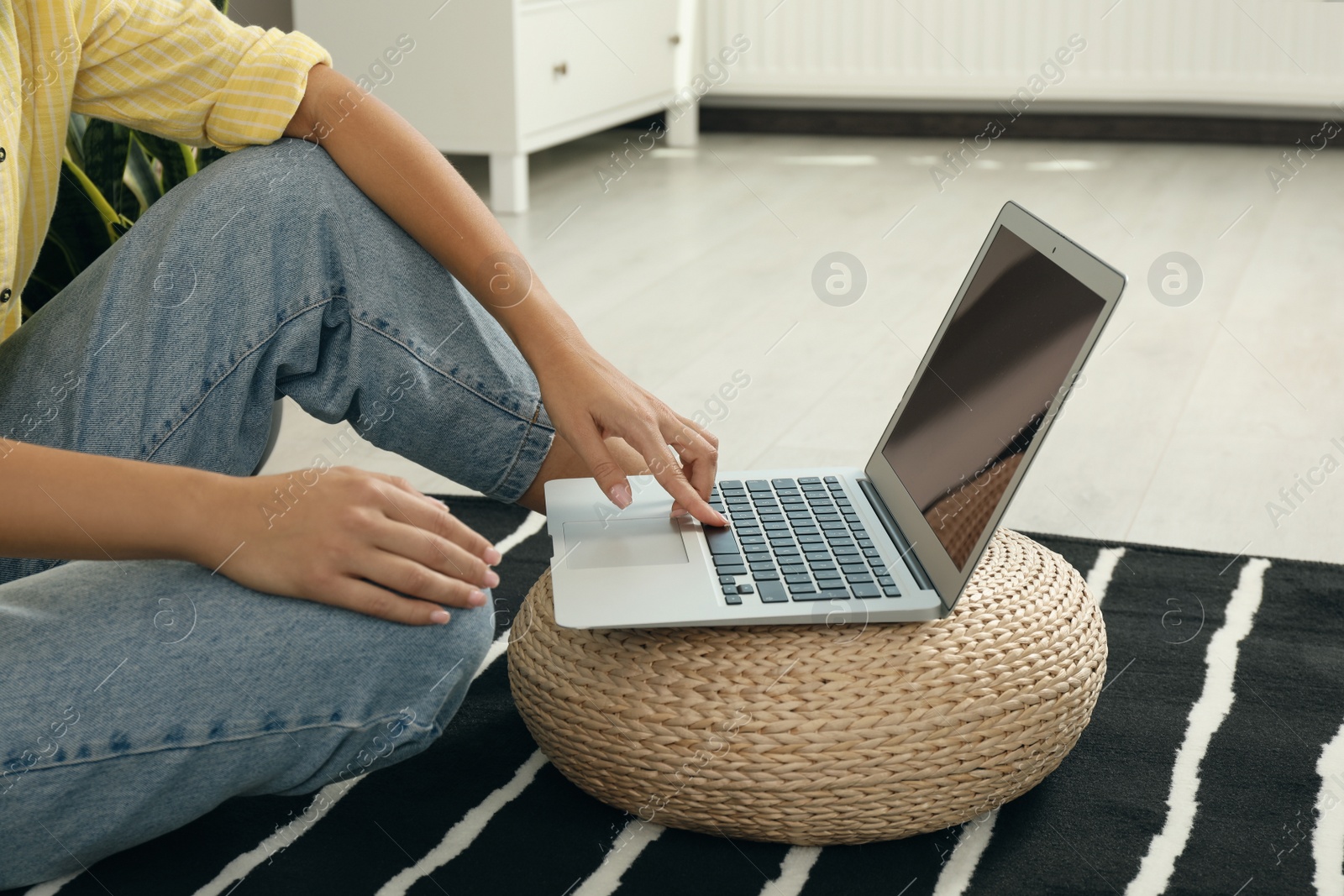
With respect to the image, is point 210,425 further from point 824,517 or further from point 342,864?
point 824,517

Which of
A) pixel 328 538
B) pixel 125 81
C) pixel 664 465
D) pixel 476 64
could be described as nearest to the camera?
pixel 328 538

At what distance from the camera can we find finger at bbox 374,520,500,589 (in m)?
0.61

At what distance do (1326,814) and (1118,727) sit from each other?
0.14 m

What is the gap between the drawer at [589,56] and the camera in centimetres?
256

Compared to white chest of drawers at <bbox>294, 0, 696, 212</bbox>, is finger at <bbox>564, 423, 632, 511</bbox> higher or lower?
higher

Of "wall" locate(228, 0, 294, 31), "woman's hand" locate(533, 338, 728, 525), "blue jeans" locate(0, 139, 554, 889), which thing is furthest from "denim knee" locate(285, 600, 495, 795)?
"wall" locate(228, 0, 294, 31)

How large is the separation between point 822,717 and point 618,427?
198 millimetres

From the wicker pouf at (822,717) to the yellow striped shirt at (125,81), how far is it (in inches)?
16.2

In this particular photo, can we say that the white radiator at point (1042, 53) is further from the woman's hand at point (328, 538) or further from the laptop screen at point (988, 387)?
the woman's hand at point (328, 538)

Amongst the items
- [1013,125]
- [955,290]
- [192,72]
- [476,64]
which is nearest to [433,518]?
[192,72]

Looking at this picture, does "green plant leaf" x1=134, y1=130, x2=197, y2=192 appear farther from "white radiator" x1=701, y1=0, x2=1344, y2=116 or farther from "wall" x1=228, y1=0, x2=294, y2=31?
"white radiator" x1=701, y1=0, x2=1344, y2=116

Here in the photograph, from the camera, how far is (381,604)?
2.06ft

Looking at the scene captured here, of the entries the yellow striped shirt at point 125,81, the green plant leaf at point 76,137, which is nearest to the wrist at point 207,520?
the yellow striped shirt at point 125,81

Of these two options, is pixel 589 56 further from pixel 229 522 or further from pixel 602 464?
pixel 229 522
